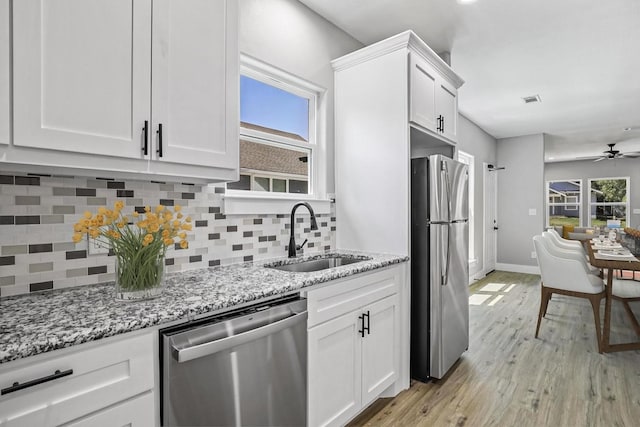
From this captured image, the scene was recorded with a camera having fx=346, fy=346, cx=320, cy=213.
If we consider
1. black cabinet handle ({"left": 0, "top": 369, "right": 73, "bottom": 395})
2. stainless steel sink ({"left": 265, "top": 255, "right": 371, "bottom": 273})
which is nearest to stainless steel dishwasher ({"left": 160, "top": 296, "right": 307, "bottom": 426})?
black cabinet handle ({"left": 0, "top": 369, "right": 73, "bottom": 395})

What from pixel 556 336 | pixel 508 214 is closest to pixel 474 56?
pixel 556 336

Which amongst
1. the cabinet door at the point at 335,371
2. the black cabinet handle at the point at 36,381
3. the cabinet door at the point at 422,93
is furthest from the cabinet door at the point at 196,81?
the cabinet door at the point at 422,93

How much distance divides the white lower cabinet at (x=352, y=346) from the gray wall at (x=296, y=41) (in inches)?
39.3

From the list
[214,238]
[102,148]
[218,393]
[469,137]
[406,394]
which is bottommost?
[406,394]

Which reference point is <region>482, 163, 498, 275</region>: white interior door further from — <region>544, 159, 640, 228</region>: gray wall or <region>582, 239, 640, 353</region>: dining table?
<region>544, 159, 640, 228</region>: gray wall

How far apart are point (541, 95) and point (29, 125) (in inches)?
202

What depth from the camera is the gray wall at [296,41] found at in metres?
2.15

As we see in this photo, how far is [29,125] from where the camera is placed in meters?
1.07

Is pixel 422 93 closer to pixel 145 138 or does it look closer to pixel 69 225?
pixel 145 138

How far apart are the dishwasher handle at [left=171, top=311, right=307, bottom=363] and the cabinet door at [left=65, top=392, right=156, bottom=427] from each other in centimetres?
15

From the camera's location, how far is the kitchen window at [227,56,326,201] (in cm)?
224

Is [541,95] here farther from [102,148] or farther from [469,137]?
[102,148]

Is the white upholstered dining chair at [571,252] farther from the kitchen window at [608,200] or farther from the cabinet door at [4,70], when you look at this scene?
the kitchen window at [608,200]

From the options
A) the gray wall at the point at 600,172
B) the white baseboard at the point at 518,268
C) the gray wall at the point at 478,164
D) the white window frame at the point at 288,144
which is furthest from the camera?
the gray wall at the point at 600,172
